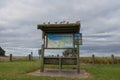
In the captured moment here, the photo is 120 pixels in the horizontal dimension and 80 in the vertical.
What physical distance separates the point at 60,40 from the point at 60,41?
6 cm

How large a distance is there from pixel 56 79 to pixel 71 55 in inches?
206

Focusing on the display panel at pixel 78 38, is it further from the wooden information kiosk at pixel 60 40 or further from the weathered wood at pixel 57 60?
the weathered wood at pixel 57 60

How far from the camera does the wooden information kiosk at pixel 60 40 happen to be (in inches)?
563

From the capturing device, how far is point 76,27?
1416 cm

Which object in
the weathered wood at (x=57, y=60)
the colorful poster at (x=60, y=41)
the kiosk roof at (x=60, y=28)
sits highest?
the kiosk roof at (x=60, y=28)

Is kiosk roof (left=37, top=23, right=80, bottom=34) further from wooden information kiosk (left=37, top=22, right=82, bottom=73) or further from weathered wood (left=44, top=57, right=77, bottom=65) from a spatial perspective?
weathered wood (left=44, top=57, right=77, bottom=65)

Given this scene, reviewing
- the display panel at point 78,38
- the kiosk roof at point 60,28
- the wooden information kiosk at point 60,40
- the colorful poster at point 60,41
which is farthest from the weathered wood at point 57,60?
the kiosk roof at point 60,28

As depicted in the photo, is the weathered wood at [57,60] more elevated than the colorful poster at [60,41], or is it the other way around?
the colorful poster at [60,41]

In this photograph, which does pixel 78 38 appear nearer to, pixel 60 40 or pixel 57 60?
pixel 60 40

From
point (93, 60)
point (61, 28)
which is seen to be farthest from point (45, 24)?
point (93, 60)

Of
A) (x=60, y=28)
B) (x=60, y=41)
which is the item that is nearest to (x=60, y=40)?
(x=60, y=41)

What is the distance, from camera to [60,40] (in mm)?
14898

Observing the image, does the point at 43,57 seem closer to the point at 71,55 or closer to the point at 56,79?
the point at 71,55

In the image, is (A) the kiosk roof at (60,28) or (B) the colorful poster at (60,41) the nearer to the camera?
(A) the kiosk roof at (60,28)
